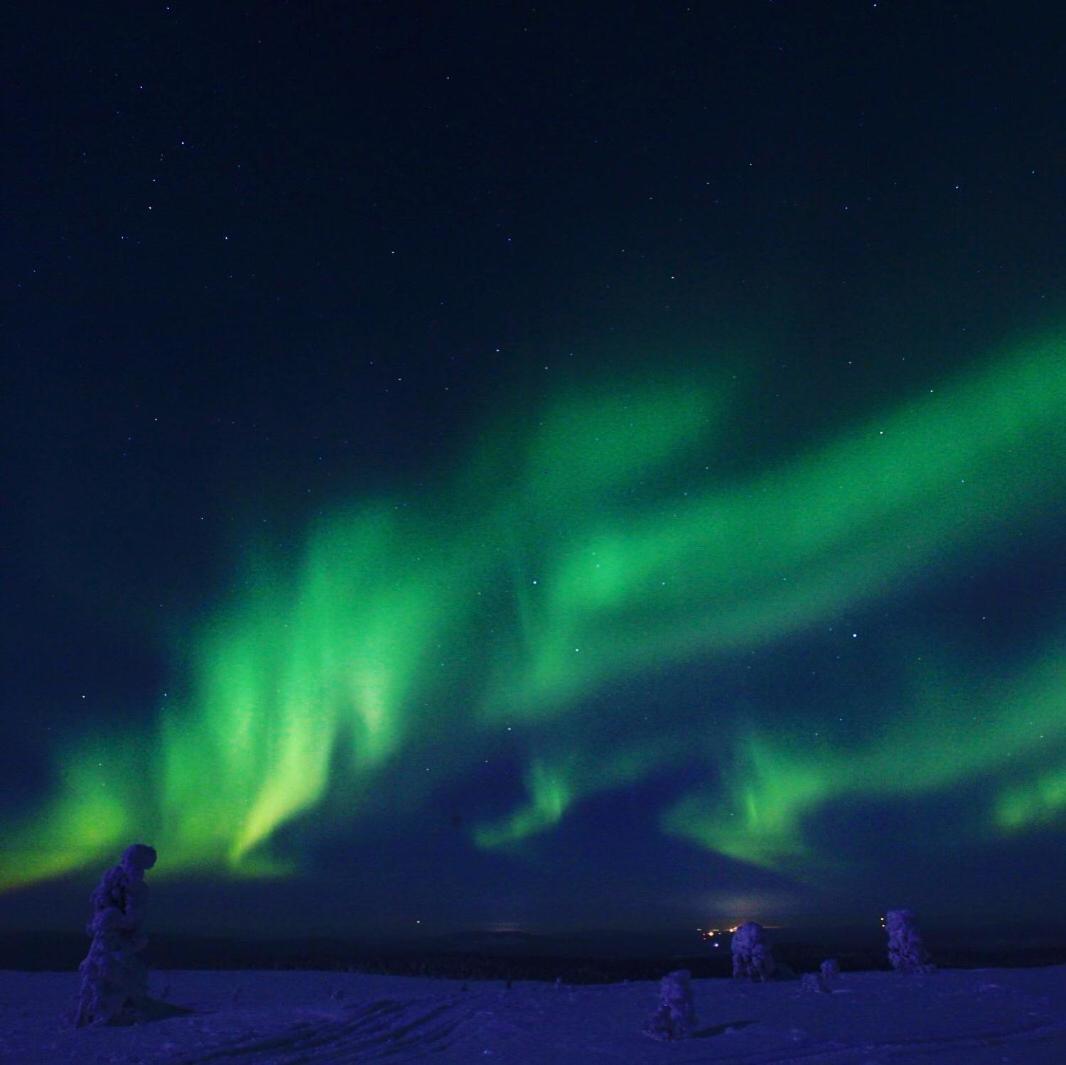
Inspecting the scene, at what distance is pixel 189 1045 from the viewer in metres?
16.8

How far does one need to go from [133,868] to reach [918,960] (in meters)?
24.6

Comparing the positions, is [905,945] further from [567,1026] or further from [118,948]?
[118,948]

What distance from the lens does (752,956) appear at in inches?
1174

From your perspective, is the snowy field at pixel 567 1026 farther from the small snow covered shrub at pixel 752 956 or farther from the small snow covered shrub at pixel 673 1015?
the small snow covered shrub at pixel 752 956

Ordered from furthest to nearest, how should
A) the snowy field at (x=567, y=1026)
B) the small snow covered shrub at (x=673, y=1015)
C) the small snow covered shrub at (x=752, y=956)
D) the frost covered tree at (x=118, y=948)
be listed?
the small snow covered shrub at (x=752, y=956)
the frost covered tree at (x=118, y=948)
the small snow covered shrub at (x=673, y=1015)
the snowy field at (x=567, y=1026)

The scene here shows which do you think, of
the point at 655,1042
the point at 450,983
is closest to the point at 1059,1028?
the point at 655,1042

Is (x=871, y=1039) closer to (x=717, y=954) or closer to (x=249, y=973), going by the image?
(x=249, y=973)

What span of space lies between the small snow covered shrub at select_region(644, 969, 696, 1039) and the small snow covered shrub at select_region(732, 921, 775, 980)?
1303 centimetres

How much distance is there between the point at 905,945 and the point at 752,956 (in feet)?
17.7

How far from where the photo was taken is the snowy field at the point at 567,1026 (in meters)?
15.8

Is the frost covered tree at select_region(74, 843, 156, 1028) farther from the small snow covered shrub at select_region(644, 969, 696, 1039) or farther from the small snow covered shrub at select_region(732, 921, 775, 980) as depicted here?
the small snow covered shrub at select_region(732, 921, 775, 980)

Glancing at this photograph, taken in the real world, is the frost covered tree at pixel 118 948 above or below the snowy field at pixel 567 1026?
above

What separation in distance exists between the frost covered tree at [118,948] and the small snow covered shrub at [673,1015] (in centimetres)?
1124

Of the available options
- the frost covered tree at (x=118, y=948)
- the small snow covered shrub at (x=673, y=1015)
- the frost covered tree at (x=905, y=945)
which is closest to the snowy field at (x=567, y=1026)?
the small snow covered shrub at (x=673, y=1015)
